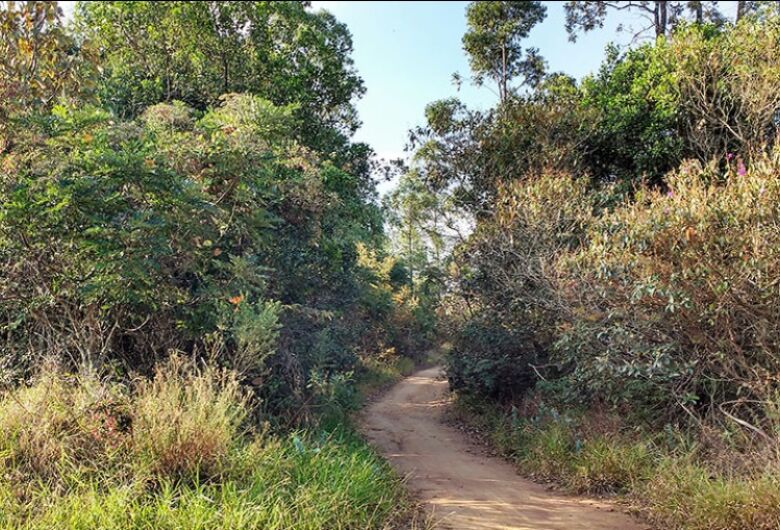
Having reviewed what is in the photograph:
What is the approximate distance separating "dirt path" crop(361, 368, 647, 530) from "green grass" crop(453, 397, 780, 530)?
36 cm

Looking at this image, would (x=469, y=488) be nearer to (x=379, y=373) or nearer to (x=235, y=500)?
(x=235, y=500)

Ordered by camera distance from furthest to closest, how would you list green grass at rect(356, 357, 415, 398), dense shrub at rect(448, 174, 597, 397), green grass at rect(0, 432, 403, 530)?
green grass at rect(356, 357, 415, 398)
dense shrub at rect(448, 174, 597, 397)
green grass at rect(0, 432, 403, 530)

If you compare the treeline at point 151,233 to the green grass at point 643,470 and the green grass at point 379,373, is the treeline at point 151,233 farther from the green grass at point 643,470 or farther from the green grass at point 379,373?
the green grass at point 379,373

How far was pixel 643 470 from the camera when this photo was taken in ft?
21.2

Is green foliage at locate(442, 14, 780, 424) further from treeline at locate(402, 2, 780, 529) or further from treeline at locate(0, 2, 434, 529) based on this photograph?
treeline at locate(0, 2, 434, 529)

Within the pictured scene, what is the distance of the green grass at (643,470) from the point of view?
4.72m

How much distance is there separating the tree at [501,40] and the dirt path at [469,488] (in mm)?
11188

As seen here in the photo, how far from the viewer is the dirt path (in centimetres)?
549

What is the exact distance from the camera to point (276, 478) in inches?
186

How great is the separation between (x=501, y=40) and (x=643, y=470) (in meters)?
14.6

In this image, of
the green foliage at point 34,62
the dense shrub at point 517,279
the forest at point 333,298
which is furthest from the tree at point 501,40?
the green foliage at point 34,62

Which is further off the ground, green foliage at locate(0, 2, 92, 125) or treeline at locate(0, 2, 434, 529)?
green foliage at locate(0, 2, 92, 125)

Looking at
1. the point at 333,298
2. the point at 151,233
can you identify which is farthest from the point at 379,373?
the point at 151,233

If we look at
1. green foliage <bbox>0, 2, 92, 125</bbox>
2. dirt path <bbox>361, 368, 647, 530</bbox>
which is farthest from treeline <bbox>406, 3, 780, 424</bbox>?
green foliage <bbox>0, 2, 92, 125</bbox>
